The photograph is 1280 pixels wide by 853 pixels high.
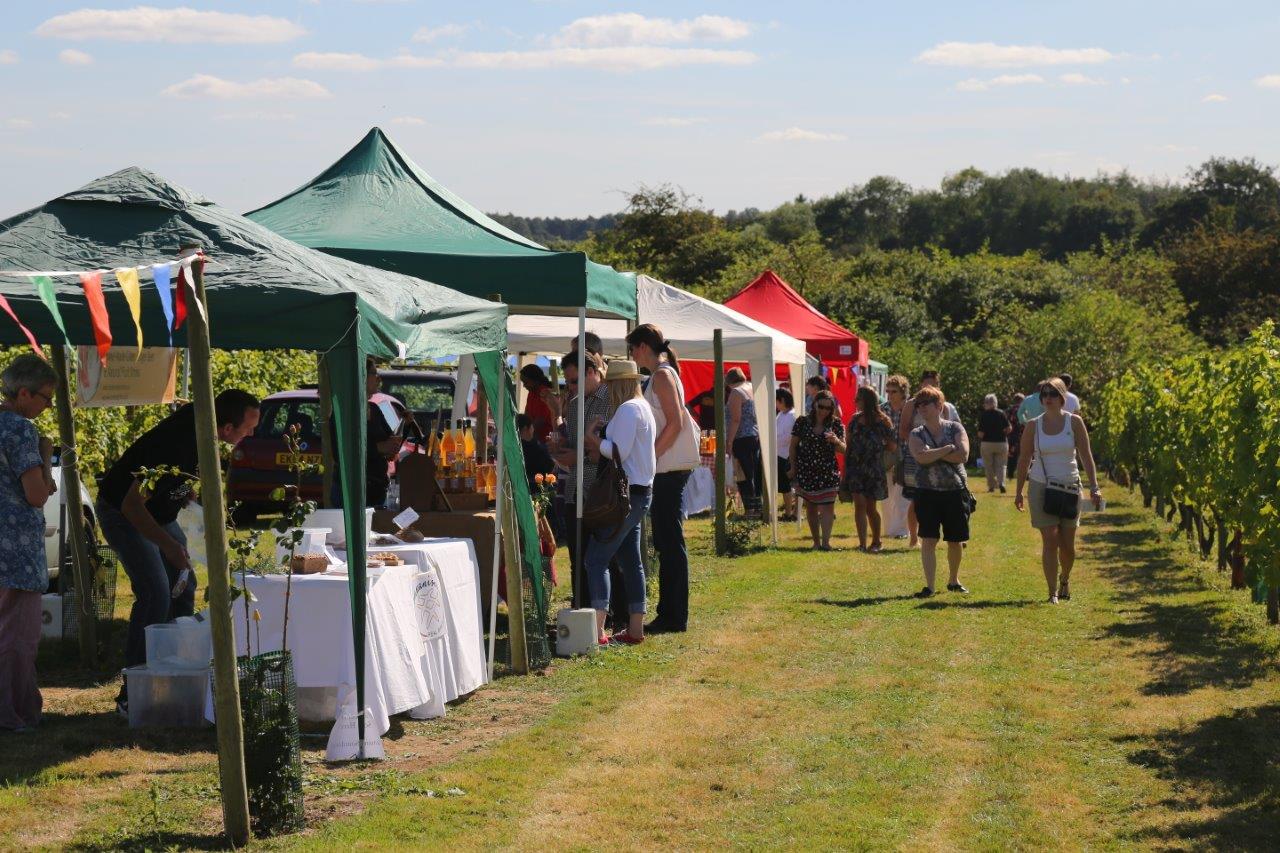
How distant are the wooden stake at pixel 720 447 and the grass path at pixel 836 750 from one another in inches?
112

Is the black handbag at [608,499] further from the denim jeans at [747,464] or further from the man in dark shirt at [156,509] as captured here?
the denim jeans at [747,464]

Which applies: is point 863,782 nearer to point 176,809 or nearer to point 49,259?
point 176,809

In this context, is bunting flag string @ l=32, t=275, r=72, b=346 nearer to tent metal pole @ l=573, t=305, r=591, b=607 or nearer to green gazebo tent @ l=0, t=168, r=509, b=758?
green gazebo tent @ l=0, t=168, r=509, b=758

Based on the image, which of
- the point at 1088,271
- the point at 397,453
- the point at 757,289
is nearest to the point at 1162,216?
the point at 1088,271

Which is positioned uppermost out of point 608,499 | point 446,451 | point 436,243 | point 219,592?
point 436,243

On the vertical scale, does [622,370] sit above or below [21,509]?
above

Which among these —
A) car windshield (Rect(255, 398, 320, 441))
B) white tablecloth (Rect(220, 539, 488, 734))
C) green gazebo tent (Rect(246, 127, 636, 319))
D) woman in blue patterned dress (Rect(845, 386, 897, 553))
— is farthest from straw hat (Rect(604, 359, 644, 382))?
car windshield (Rect(255, 398, 320, 441))

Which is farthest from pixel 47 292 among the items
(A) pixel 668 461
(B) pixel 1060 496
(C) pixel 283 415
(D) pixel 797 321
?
(D) pixel 797 321

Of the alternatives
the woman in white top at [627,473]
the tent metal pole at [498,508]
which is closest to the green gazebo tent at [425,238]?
the woman in white top at [627,473]

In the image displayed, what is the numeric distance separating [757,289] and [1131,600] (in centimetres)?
914

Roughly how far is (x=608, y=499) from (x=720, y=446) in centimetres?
515

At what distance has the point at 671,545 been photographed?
32.9 feet

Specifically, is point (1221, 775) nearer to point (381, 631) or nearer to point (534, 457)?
point (381, 631)

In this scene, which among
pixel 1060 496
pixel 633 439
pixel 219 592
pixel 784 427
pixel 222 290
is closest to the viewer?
pixel 219 592
